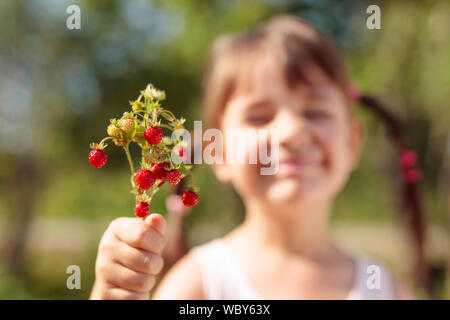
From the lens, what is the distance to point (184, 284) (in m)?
0.99

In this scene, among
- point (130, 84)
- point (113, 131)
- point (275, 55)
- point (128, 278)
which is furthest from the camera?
point (130, 84)

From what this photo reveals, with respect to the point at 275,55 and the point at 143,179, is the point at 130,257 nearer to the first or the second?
the point at 143,179

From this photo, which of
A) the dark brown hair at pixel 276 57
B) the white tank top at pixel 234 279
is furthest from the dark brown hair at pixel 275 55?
the white tank top at pixel 234 279

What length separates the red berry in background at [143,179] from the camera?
495mm

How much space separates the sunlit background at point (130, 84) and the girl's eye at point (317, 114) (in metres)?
1.20

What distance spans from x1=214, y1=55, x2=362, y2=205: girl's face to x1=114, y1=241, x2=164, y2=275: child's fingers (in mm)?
416

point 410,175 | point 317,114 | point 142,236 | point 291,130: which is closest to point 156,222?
point 142,236

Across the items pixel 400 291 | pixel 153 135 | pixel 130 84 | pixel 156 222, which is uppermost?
pixel 130 84

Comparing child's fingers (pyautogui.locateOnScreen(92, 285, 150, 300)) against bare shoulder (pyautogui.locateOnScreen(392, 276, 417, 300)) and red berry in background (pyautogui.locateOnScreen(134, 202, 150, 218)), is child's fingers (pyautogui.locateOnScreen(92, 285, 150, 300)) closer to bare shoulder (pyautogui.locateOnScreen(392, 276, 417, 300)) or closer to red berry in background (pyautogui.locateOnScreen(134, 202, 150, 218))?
red berry in background (pyautogui.locateOnScreen(134, 202, 150, 218))

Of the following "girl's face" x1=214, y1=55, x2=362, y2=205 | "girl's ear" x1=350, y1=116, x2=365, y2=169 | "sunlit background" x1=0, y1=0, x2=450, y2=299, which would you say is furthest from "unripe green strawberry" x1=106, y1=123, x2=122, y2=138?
"sunlit background" x1=0, y1=0, x2=450, y2=299

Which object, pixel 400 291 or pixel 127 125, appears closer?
pixel 127 125

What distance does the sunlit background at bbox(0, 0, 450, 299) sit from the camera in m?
2.25

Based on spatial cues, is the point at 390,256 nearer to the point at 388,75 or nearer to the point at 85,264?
the point at 388,75

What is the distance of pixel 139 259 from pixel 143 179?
0.14 meters
